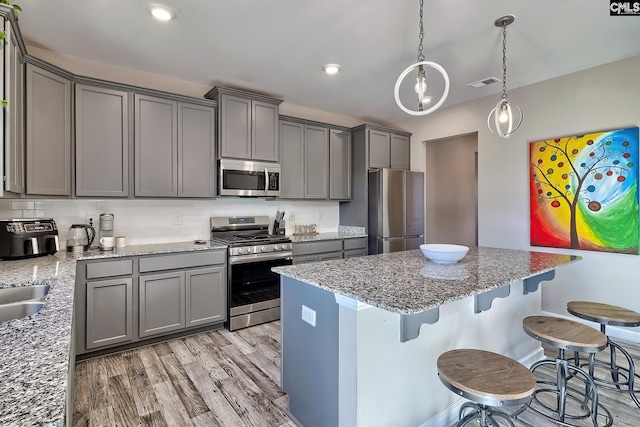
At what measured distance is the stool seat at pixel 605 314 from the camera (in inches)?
79.0

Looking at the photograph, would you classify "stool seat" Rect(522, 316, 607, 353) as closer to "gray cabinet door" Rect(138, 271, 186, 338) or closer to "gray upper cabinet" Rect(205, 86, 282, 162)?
"gray cabinet door" Rect(138, 271, 186, 338)

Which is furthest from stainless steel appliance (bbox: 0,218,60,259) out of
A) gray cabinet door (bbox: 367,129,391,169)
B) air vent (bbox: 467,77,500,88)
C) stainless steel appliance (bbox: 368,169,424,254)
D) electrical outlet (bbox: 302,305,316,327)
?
air vent (bbox: 467,77,500,88)

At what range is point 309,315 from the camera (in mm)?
1779

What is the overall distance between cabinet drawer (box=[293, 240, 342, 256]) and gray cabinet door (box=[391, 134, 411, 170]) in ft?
5.17

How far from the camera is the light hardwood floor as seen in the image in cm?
197

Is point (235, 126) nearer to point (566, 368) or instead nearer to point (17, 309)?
point (17, 309)

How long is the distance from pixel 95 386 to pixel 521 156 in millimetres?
4670

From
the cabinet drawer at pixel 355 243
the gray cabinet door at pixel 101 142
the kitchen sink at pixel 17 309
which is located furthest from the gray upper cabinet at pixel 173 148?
the cabinet drawer at pixel 355 243

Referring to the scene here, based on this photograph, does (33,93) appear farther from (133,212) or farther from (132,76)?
(133,212)

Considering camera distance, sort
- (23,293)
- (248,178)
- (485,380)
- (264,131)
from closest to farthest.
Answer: (485,380), (23,293), (248,178), (264,131)

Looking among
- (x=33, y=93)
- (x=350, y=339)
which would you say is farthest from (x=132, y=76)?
(x=350, y=339)

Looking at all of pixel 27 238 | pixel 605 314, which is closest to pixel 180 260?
pixel 27 238

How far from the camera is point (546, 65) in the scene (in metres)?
3.22

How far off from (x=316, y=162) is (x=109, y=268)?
269cm
